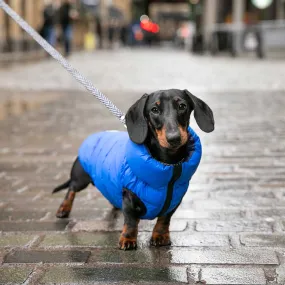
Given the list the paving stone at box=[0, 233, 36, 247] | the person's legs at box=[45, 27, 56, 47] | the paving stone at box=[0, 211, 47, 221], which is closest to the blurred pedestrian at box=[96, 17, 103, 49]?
the person's legs at box=[45, 27, 56, 47]

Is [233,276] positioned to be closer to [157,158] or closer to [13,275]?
[157,158]

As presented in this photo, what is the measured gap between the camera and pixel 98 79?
15.4 m

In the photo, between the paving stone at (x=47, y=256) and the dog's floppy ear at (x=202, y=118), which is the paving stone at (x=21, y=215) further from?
the dog's floppy ear at (x=202, y=118)

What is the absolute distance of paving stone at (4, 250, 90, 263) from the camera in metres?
3.24

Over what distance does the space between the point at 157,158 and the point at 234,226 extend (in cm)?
82

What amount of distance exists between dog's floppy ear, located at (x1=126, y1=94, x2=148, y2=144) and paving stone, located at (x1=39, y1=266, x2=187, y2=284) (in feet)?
2.07

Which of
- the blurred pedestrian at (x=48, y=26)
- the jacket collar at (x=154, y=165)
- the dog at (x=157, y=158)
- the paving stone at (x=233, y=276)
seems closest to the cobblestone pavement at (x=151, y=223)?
the paving stone at (x=233, y=276)

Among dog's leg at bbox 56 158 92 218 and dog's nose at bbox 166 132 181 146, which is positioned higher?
dog's nose at bbox 166 132 181 146

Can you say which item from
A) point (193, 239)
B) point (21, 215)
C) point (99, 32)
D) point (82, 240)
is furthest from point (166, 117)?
point (99, 32)

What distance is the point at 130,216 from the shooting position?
11.1 ft

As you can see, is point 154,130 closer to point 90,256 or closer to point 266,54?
point 90,256

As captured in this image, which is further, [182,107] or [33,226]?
[33,226]

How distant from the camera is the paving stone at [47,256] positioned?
324 cm

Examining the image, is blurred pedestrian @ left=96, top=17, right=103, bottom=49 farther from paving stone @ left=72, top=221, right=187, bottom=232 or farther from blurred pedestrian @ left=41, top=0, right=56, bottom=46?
paving stone @ left=72, top=221, right=187, bottom=232
